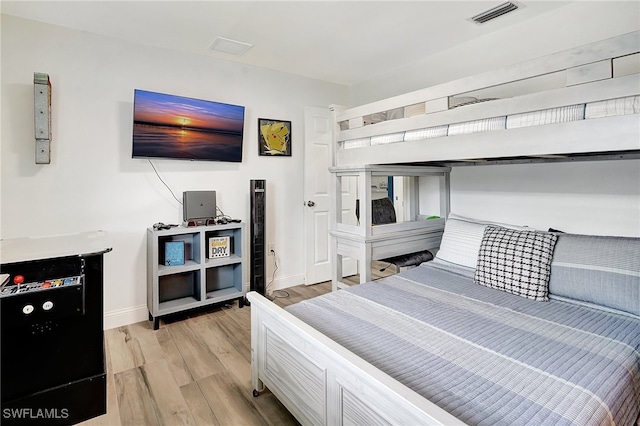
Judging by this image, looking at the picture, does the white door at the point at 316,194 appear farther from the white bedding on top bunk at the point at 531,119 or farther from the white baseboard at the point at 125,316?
the white baseboard at the point at 125,316

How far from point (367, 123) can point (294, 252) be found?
1.74 meters

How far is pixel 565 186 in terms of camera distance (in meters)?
2.39

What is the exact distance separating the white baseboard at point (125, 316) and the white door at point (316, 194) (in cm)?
170

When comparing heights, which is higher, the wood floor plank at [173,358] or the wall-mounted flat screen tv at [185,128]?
the wall-mounted flat screen tv at [185,128]

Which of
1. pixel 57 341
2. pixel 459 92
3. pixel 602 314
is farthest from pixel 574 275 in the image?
pixel 57 341

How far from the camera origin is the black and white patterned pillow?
6.36ft

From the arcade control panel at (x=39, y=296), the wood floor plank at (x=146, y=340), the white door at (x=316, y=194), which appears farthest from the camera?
the white door at (x=316, y=194)

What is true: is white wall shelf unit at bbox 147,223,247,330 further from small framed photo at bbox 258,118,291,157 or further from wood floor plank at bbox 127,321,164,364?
small framed photo at bbox 258,118,291,157

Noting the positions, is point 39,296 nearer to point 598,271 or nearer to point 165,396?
point 165,396

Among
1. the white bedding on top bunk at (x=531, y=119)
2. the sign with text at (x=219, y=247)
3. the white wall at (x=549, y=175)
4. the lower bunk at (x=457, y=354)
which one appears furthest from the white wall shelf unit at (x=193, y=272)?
the white wall at (x=549, y=175)

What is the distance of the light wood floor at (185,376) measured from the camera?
1687mm

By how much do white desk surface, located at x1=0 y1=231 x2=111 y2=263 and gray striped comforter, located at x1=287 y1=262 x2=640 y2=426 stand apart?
3.51 feet

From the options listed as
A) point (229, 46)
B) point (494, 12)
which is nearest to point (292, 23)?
point (229, 46)

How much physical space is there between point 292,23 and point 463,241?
2110 mm
